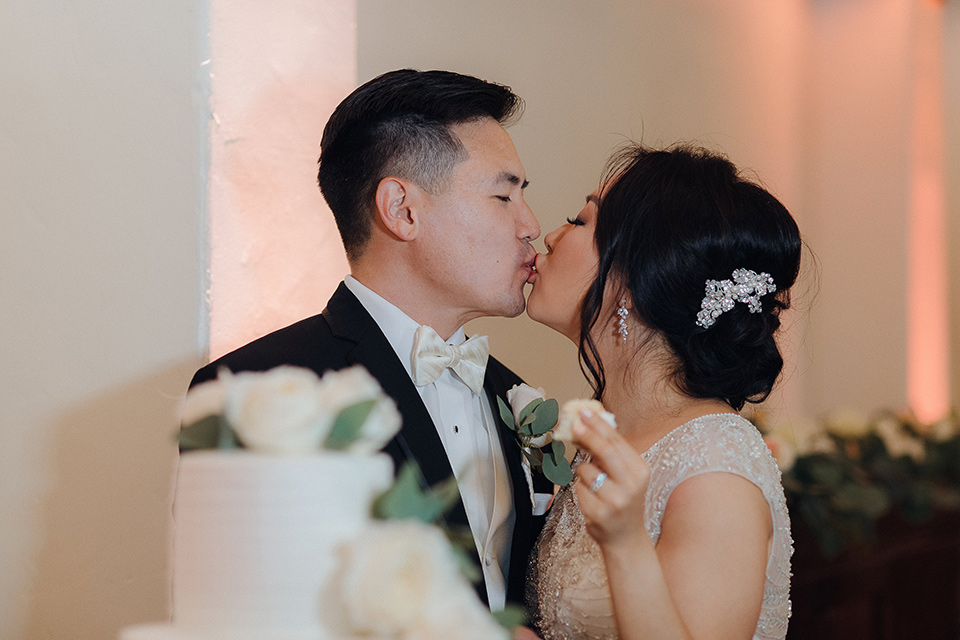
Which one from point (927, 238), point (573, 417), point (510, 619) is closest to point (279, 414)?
point (510, 619)

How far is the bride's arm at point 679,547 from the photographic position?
1493 millimetres

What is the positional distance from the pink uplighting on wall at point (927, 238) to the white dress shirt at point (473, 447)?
3.73m

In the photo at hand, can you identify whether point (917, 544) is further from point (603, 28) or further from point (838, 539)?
point (603, 28)

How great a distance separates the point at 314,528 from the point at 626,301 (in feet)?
4.44

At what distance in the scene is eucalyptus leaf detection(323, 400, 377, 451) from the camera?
104cm

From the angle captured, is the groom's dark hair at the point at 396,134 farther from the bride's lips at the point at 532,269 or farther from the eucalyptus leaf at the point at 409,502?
the eucalyptus leaf at the point at 409,502

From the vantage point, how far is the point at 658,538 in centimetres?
190

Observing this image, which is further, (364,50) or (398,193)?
(364,50)

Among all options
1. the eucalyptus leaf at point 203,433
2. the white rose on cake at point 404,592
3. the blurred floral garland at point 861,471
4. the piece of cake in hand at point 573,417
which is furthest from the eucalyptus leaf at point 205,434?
the blurred floral garland at point 861,471

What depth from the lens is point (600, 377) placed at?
7.58 feet

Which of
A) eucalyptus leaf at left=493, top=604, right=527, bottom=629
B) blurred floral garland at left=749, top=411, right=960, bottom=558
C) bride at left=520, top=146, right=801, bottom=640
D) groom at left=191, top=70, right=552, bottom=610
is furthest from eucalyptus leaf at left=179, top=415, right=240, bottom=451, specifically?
blurred floral garland at left=749, top=411, right=960, bottom=558

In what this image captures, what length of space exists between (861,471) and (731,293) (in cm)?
205

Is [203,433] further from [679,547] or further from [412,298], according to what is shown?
[412,298]

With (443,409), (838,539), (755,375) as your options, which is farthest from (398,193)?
(838,539)
